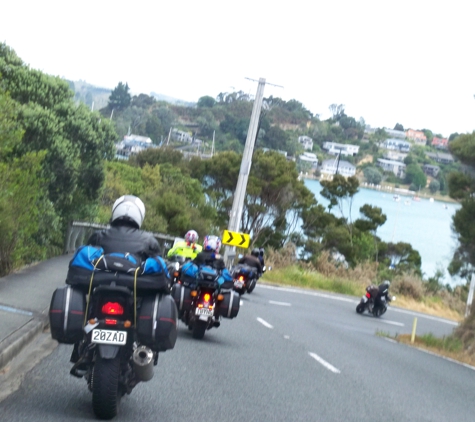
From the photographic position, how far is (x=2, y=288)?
14789 mm

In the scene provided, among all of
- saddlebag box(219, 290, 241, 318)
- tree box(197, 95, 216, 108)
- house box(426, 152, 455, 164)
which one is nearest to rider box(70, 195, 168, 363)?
saddlebag box(219, 290, 241, 318)

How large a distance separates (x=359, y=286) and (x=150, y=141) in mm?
45291

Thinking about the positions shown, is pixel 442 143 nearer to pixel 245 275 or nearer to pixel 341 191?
pixel 341 191

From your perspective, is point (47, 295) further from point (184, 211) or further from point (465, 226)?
point (184, 211)

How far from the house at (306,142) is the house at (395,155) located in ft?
29.7

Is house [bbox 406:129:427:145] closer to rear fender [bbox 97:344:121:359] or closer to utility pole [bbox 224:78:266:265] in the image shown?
utility pole [bbox 224:78:266:265]

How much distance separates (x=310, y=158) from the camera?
251ft

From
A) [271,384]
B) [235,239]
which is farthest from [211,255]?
[235,239]

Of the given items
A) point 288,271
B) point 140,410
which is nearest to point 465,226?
point 140,410

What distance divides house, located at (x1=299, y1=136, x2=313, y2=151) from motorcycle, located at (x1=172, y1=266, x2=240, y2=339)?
6796 centimetres

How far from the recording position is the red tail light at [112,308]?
7113mm

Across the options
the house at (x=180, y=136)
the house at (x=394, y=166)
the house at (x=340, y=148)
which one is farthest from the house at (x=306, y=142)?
the house at (x=180, y=136)

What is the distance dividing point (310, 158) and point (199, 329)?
63726 mm

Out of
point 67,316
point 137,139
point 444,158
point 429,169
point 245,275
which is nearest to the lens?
point 67,316
